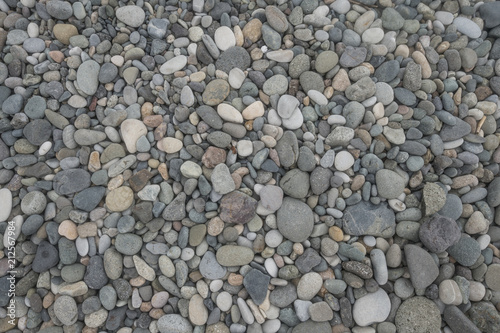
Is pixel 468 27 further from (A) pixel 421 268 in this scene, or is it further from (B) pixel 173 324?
(B) pixel 173 324

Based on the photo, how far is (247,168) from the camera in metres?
1.56

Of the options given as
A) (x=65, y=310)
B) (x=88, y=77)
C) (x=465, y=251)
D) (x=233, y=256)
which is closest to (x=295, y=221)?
(x=233, y=256)

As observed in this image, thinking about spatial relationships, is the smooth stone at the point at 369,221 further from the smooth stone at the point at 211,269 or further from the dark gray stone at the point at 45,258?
the dark gray stone at the point at 45,258

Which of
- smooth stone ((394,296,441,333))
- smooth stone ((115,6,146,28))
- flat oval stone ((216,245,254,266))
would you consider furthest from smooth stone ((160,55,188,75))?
smooth stone ((394,296,441,333))

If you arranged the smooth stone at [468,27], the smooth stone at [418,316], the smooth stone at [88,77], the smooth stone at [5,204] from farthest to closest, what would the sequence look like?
the smooth stone at [468,27]
the smooth stone at [88,77]
the smooth stone at [5,204]
the smooth stone at [418,316]

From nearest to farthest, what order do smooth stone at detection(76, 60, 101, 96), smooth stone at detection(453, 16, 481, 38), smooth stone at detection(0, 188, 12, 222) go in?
smooth stone at detection(0, 188, 12, 222), smooth stone at detection(76, 60, 101, 96), smooth stone at detection(453, 16, 481, 38)

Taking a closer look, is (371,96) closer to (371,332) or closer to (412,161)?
(412,161)

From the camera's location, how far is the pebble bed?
147 cm

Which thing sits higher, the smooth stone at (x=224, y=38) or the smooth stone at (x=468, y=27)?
the smooth stone at (x=468, y=27)

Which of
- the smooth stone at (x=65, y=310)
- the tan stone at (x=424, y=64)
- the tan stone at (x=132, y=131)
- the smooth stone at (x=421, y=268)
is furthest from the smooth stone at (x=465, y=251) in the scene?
the smooth stone at (x=65, y=310)

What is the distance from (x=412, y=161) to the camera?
5.15 feet

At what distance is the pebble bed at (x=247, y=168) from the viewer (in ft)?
4.81

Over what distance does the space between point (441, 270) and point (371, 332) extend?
423 millimetres

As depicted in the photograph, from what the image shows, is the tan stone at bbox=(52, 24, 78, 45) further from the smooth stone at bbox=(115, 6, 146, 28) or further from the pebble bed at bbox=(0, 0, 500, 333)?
the smooth stone at bbox=(115, 6, 146, 28)
